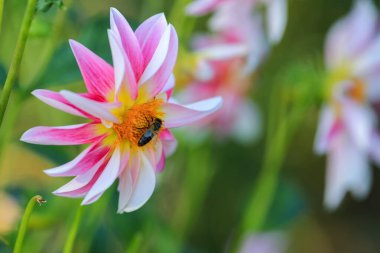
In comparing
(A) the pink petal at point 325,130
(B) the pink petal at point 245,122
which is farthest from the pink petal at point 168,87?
(B) the pink petal at point 245,122

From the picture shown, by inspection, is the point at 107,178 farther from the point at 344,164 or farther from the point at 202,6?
the point at 344,164

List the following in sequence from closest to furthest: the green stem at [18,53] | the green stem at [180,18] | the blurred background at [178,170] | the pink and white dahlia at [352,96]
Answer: the green stem at [18,53] → the blurred background at [178,170] → the green stem at [180,18] → the pink and white dahlia at [352,96]

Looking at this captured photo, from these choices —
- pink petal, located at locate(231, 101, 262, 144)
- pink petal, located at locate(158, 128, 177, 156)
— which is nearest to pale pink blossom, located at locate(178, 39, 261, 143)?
pink petal, located at locate(231, 101, 262, 144)

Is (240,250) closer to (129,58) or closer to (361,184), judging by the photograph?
(361,184)

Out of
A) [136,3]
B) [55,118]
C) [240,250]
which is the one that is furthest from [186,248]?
[136,3]

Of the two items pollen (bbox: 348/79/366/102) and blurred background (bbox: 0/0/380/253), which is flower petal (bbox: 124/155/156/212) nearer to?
blurred background (bbox: 0/0/380/253)

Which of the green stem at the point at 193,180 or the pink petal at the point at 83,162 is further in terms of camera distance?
the green stem at the point at 193,180

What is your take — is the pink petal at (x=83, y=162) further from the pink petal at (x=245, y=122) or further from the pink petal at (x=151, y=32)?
the pink petal at (x=245, y=122)

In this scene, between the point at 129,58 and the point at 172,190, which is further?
the point at 172,190
